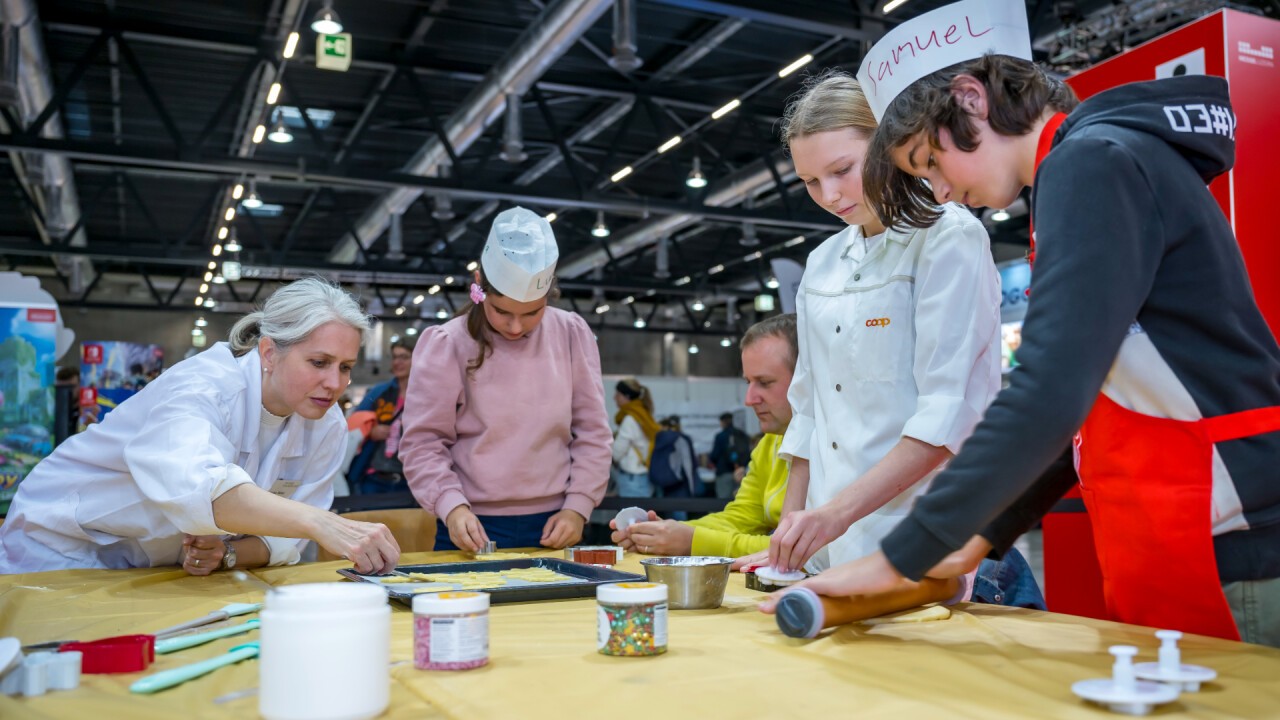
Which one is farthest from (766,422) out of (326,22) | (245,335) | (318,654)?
(326,22)

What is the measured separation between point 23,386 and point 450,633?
509 centimetres

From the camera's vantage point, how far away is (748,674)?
101 cm

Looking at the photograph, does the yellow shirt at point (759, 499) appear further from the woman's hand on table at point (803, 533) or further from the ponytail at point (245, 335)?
the ponytail at point (245, 335)

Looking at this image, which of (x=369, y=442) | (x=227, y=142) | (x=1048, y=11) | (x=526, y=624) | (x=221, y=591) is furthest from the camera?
(x=227, y=142)

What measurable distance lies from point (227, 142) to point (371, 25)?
12.0 feet

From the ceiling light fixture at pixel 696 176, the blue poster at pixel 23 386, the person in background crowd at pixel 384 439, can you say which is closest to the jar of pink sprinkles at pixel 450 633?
the person in background crowd at pixel 384 439

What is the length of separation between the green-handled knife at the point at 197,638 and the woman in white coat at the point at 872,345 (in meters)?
0.73

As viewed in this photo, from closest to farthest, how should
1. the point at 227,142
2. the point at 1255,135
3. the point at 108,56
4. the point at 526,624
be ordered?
the point at 526,624, the point at 1255,135, the point at 108,56, the point at 227,142

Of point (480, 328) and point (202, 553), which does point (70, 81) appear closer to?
point (480, 328)

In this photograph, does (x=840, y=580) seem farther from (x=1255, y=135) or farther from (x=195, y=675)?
(x=1255, y=135)

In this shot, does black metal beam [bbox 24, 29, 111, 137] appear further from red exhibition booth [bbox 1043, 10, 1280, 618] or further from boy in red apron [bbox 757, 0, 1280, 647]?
boy in red apron [bbox 757, 0, 1280, 647]

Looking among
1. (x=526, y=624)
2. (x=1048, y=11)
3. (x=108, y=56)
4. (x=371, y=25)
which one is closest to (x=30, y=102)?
(x=108, y=56)

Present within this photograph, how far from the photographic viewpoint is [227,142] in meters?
10.7

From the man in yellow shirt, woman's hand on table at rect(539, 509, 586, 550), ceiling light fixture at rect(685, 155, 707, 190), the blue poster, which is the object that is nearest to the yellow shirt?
Answer: the man in yellow shirt
